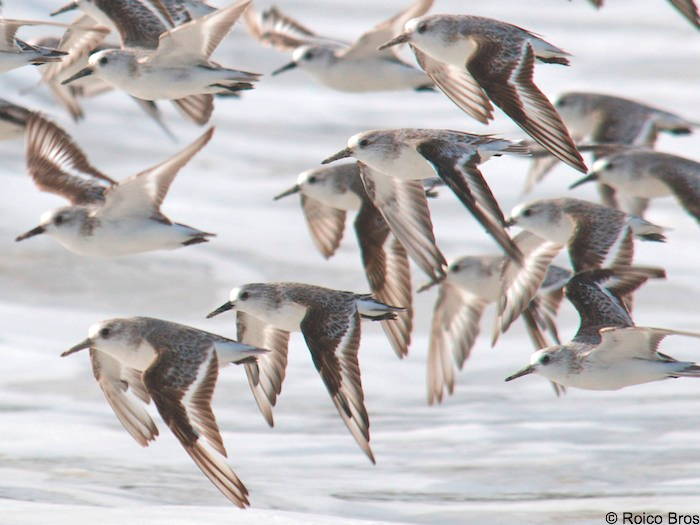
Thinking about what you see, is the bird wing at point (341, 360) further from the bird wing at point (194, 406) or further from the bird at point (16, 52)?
the bird at point (16, 52)

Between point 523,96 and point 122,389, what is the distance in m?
1.66

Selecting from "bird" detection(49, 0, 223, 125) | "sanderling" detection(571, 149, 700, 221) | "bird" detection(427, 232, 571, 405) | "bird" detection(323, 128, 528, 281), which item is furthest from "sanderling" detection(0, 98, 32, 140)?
"sanderling" detection(571, 149, 700, 221)

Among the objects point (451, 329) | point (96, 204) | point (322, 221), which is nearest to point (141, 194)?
point (96, 204)

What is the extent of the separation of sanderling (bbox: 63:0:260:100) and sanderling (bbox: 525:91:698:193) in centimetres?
220

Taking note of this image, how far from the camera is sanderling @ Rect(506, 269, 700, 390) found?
15.1 ft

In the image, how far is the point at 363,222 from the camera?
5.60 metres

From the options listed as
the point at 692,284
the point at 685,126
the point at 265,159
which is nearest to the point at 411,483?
the point at 685,126

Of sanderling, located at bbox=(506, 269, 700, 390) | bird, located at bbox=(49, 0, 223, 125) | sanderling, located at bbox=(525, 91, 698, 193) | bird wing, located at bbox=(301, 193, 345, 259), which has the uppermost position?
bird, located at bbox=(49, 0, 223, 125)

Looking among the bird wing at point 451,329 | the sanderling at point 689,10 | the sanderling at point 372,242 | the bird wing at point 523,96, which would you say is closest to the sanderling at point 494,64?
the bird wing at point 523,96

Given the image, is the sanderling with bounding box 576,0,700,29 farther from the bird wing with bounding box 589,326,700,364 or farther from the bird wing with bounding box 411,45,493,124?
the bird wing with bounding box 589,326,700,364

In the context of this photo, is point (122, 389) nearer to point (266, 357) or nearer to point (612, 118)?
point (266, 357)

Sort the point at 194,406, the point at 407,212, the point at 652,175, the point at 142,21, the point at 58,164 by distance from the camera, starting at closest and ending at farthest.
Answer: the point at 194,406 → the point at 407,212 → the point at 58,164 → the point at 142,21 → the point at 652,175

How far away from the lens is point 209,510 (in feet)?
16.9

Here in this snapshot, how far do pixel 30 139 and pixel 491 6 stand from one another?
32.0 ft
